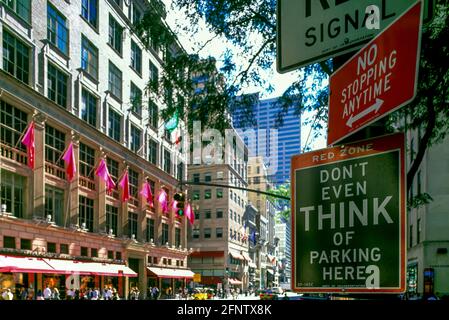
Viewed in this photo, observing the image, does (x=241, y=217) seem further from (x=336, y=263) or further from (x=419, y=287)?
(x=336, y=263)

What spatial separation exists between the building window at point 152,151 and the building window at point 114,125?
850 centimetres

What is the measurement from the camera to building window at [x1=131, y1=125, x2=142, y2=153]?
1981 inches

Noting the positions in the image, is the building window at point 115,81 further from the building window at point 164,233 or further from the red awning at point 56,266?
the building window at point 164,233

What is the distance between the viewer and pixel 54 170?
115 ft

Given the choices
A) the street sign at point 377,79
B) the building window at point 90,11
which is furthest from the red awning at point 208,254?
the street sign at point 377,79

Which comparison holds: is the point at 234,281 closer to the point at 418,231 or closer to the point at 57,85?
the point at 418,231

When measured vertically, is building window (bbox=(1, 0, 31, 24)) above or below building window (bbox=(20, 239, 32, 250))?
above

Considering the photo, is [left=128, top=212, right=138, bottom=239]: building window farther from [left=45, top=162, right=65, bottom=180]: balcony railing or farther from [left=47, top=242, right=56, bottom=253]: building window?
[left=47, top=242, right=56, bottom=253]: building window

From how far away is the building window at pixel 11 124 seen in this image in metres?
29.3

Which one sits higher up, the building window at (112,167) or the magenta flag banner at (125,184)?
the building window at (112,167)

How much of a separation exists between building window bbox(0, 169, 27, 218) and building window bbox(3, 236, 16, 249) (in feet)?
5.15

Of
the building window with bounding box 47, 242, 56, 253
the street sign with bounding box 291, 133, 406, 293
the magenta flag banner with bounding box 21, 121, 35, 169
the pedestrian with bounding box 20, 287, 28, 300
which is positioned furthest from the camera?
the building window with bounding box 47, 242, 56, 253

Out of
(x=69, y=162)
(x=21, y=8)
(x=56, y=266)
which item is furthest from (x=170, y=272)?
(x=21, y=8)

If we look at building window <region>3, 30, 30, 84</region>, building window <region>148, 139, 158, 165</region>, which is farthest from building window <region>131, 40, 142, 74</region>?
Answer: building window <region>3, 30, 30, 84</region>
